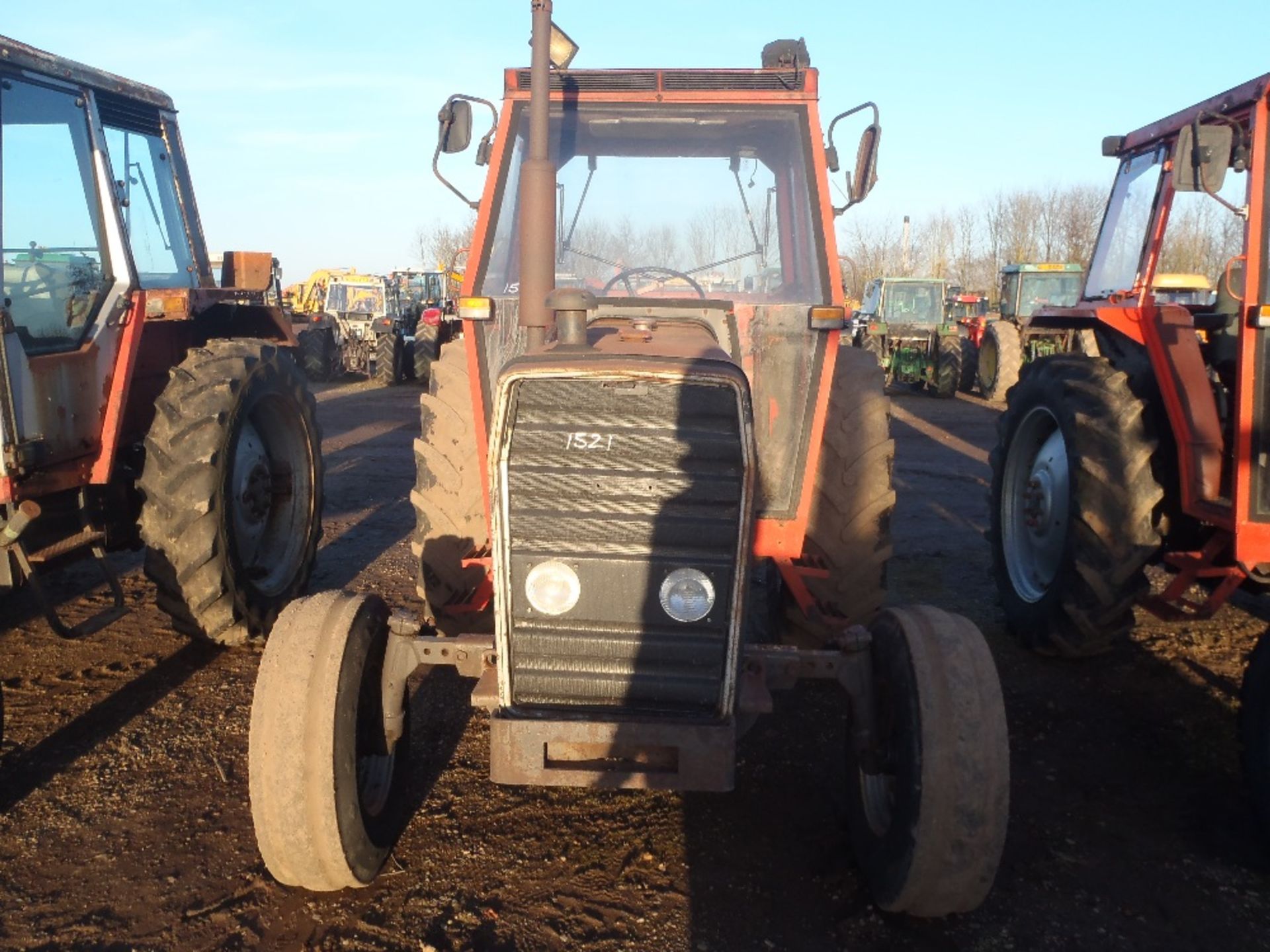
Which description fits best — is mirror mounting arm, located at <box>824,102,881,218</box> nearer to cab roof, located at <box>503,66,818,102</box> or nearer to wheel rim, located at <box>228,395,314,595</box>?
cab roof, located at <box>503,66,818,102</box>

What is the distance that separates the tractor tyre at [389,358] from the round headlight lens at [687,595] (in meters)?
16.7

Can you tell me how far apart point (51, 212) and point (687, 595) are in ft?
10.9

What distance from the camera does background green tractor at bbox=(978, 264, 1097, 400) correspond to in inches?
650

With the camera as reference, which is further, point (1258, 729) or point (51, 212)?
point (51, 212)

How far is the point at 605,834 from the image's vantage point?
3201mm

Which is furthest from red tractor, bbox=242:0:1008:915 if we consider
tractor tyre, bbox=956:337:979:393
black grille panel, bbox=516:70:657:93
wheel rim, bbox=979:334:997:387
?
tractor tyre, bbox=956:337:979:393

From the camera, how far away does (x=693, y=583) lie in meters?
2.68

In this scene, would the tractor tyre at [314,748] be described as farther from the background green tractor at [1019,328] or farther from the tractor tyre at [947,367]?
the tractor tyre at [947,367]

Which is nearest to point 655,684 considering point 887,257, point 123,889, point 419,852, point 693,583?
point 693,583

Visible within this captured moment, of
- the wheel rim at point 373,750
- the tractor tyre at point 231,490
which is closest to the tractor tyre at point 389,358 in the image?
the tractor tyre at point 231,490

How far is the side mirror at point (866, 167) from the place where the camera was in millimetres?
3693

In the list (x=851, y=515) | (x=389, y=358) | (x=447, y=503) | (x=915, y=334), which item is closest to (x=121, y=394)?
(x=447, y=503)

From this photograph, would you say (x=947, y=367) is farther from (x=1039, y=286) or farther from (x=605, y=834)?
(x=605, y=834)

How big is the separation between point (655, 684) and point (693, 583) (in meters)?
0.29
